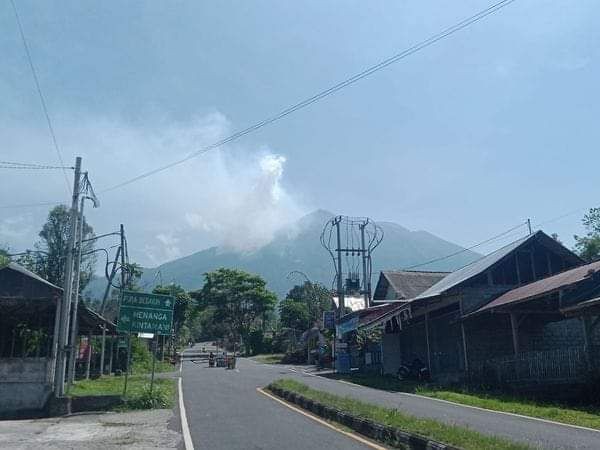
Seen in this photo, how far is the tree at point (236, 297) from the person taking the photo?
67188 millimetres

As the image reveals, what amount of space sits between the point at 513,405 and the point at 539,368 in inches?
131

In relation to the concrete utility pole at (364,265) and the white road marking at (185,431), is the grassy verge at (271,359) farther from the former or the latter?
the white road marking at (185,431)

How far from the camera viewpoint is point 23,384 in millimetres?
17406

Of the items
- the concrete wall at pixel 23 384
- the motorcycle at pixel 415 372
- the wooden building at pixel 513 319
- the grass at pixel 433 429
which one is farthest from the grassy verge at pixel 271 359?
the grass at pixel 433 429

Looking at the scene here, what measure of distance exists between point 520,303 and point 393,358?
13.8m

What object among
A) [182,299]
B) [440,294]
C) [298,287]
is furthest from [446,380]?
[298,287]

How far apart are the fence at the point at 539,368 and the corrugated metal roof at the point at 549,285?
189 cm

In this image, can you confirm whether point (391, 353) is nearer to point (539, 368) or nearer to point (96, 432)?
point (539, 368)

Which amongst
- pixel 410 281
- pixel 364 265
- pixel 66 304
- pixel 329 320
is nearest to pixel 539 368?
pixel 66 304

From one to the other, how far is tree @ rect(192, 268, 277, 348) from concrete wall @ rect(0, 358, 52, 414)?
49.2 meters

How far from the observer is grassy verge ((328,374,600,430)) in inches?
510

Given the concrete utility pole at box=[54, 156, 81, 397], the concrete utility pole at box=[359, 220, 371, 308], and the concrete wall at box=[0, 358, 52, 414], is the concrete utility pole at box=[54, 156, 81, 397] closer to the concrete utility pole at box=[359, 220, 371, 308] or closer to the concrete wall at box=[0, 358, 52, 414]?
the concrete wall at box=[0, 358, 52, 414]

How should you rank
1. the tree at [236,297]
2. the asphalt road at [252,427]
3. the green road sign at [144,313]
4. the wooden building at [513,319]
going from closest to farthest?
the asphalt road at [252,427] < the green road sign at [144,313] < the wooden building at [513,319] < the tree at [236,297]

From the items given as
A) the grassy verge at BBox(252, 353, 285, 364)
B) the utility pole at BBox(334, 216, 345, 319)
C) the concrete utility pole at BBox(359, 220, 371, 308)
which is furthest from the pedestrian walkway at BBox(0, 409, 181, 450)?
the grassy verge at BBox(252, 353, 285, 364)
